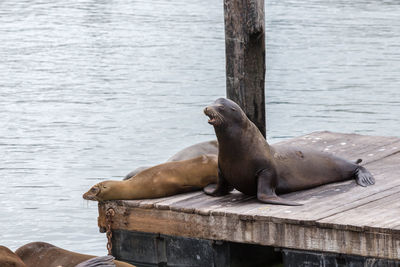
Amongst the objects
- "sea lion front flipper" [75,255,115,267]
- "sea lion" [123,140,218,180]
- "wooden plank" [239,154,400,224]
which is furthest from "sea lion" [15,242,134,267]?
"sea lion" [123,140,218,180]

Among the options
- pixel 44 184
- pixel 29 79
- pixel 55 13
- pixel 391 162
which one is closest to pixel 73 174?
pixel 44 184

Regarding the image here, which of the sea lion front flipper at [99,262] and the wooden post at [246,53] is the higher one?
the wooden post at [246,53]

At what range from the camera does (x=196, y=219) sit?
6410 millimetres

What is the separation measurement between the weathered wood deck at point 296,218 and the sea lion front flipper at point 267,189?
0.18 ft

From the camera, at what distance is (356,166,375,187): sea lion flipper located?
22.6 feet

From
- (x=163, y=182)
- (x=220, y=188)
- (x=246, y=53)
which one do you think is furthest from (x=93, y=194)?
(x=246, y=53)

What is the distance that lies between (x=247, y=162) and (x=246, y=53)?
2148mm

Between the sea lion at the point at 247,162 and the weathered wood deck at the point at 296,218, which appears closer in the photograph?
the weathered wood deck at the point at 296,218

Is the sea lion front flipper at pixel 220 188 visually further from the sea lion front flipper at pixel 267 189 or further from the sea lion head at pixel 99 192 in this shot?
the sea lion head at pixel 99 192

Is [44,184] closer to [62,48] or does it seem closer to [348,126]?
[348,126]

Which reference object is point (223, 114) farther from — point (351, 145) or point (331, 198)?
point (351, 145)

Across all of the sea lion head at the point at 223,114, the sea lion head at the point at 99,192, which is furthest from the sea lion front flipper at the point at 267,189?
the sea lion head at the point at 99,192

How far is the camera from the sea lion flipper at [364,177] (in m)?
6.90

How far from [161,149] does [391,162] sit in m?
5.33
